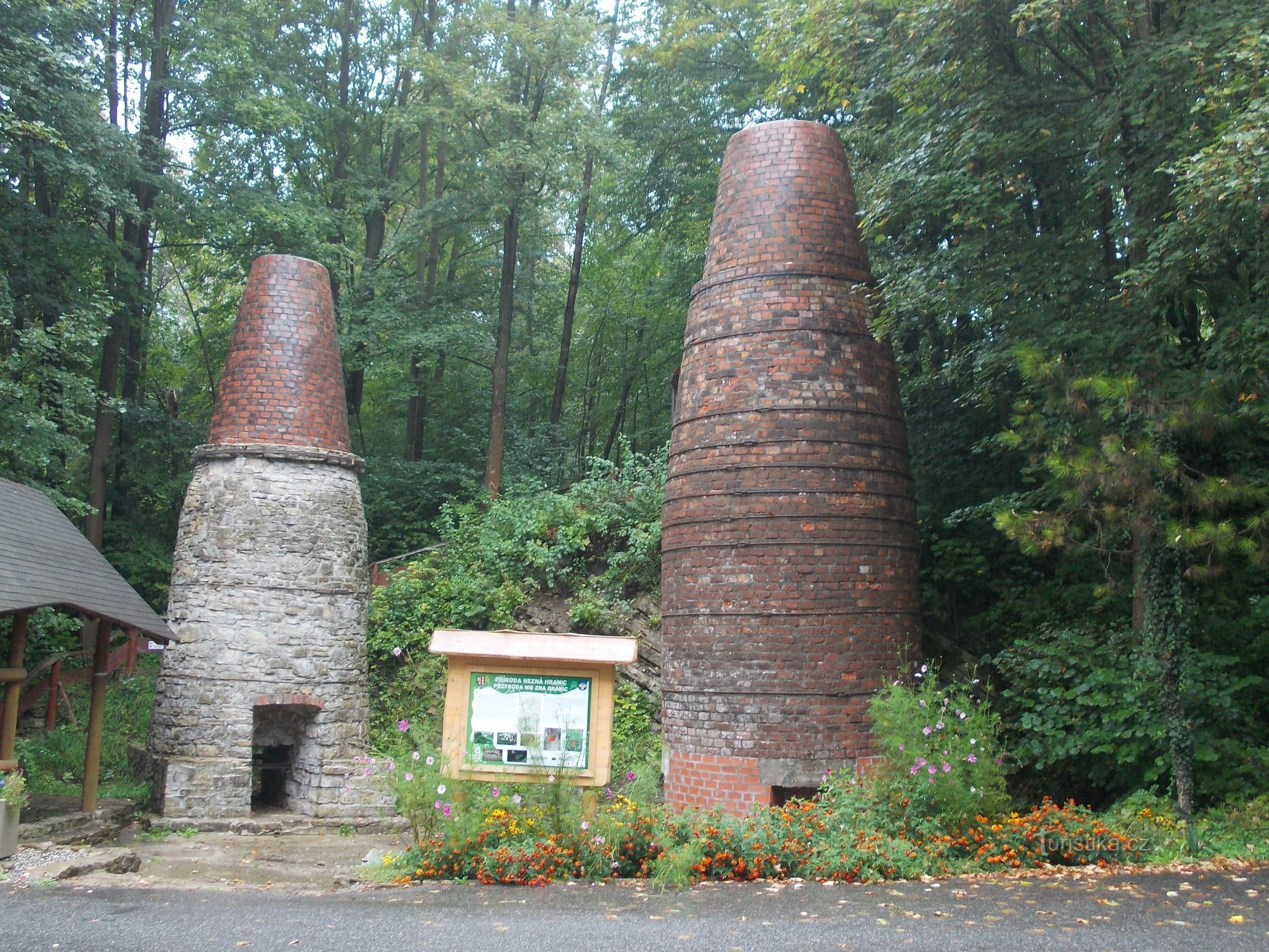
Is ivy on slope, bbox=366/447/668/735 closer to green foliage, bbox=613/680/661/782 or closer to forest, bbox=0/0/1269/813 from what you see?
forest, bbox=0/0/1269/813

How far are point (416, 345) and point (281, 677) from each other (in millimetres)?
9453

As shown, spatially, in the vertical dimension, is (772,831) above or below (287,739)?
below

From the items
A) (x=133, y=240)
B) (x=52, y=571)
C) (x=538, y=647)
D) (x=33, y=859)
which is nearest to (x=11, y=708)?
(x=52, y=571)

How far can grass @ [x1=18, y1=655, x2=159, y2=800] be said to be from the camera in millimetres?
13172

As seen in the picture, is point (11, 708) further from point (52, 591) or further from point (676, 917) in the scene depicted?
point (676, 917)

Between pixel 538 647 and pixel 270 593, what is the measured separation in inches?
227

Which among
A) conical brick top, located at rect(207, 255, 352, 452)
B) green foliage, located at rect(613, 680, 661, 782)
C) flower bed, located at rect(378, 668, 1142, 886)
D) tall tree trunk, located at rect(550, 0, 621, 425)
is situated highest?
tall tree trunk, located at rect(550, 0, 621, 425)

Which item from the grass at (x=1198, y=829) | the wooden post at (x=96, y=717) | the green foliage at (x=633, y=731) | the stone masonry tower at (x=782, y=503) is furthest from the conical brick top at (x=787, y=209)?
the wooden post at (x=96, y=717)

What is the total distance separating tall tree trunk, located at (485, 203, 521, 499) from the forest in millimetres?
88

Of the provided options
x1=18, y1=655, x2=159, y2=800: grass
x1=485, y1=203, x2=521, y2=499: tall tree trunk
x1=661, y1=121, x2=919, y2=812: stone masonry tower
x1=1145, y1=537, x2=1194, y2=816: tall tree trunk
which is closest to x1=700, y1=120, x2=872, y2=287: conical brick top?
x1=661, y1=121, x2=919, y2=812: stone masonry tower

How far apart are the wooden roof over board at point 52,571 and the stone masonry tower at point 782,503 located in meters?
5.73

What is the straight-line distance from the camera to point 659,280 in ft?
78.4

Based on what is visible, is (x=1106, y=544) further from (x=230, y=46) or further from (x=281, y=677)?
(x=230, y=46)

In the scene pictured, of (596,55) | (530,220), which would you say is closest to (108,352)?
(530,220)
